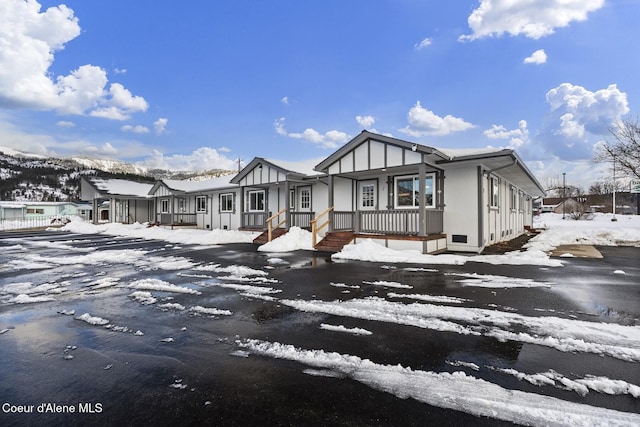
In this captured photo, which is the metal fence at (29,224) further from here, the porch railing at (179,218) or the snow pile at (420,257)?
the snow pile at (420,257)

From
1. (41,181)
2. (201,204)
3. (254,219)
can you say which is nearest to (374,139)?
(254,219)

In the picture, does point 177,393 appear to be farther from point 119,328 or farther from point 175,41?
point 175,41

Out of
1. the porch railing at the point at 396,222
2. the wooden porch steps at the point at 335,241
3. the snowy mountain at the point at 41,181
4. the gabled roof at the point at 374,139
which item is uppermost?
the snowy mountain at the point at 41,181

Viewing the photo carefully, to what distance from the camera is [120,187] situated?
103ft

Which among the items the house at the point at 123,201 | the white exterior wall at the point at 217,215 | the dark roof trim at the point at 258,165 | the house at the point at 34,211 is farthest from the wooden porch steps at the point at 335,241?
the house at the point at 34,211

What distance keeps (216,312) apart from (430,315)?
3034 millimetres

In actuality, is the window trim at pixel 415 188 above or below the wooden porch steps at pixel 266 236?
above

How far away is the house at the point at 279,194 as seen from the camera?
15.5 m

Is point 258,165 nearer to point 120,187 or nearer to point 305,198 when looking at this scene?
point 305,198

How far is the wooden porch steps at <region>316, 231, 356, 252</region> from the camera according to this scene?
11.6 m

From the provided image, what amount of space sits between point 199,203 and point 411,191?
707 inches

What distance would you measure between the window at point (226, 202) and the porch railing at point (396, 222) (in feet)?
37.5

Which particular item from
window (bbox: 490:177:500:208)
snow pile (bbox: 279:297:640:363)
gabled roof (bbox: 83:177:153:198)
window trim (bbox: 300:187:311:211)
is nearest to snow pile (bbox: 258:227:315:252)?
window trim (bbox: 300:187:311:211)

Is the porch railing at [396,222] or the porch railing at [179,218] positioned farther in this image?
the porch railing at [179,218]
